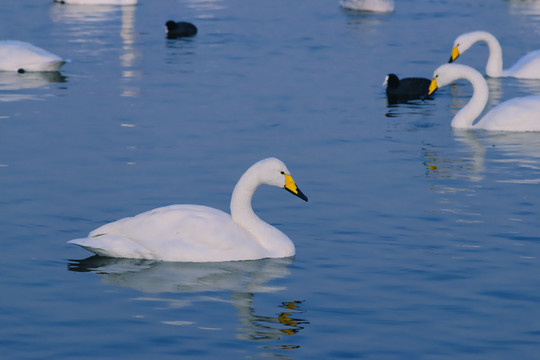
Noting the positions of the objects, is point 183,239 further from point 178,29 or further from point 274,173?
point 178,29

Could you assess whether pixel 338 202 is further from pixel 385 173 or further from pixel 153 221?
pixel 153 221

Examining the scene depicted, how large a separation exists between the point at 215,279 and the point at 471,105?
9369mm

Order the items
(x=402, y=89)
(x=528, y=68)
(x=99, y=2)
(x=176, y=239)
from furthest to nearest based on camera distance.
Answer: (x=99, y=2) < (x=528, y=68) < (x=402, y=89) < (x=176, y=239)

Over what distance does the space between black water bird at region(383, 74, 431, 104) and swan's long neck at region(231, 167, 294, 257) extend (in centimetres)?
971

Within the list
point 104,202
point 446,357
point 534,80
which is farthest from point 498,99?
point 446,357

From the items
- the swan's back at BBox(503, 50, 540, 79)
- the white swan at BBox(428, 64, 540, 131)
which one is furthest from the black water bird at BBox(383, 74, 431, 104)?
the swan's back at BBox(503, 50, 540, 79)

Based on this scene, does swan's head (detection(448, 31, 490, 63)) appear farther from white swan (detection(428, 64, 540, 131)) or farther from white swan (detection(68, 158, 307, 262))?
white swan (detection(68, 158, 307, 262))

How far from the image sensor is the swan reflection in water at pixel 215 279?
363 inches

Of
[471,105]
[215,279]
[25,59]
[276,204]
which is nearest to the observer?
[215,279]

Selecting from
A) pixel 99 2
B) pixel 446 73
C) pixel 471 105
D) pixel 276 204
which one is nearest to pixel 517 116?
pixel 471 105

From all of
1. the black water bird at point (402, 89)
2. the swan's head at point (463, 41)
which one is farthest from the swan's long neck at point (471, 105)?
the swan's head at point (463, 41)

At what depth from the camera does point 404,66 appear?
24.5m

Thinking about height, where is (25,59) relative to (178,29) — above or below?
below

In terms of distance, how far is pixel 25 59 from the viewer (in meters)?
23.4
